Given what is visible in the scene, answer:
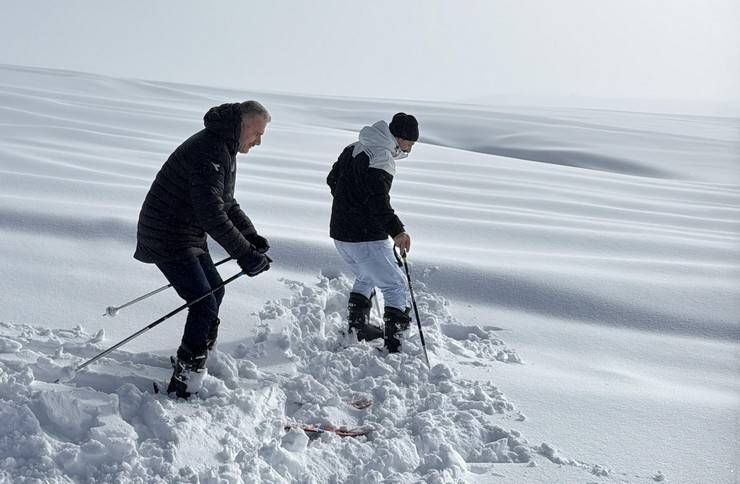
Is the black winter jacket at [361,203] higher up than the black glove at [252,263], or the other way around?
the black winter jacket at [361,203]

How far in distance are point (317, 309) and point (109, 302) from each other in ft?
4.92

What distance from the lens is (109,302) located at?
461cm

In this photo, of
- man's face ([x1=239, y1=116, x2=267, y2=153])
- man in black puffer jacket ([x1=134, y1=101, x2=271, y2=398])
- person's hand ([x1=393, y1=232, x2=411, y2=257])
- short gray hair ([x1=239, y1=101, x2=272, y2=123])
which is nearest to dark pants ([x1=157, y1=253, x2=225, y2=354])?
man in black puffer jacket ([x1=134, y1=101, x2=271, y2=398])

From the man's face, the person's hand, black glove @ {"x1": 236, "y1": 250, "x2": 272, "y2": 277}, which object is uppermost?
the man's face

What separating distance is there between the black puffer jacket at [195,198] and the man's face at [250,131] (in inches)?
1.3

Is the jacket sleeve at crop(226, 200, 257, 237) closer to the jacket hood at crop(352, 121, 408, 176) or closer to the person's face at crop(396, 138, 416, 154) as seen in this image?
the jacket hood at crop(352, 121, 408, 176)

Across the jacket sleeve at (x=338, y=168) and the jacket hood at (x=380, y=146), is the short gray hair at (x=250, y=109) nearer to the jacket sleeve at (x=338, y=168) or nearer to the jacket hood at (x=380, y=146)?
the jacket hood at (x=380, y=146)

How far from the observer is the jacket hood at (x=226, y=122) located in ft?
10.2

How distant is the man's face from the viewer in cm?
317

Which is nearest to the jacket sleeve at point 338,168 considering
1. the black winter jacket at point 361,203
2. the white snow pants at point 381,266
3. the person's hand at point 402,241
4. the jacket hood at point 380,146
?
the black winter jacket at point 361,203

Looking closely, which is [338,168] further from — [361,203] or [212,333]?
[212,333]

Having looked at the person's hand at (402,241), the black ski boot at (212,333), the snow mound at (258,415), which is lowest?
the snow mound at (258,415)

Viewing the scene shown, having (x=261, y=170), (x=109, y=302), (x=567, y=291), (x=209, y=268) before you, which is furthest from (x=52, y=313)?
(x=261, y=170)

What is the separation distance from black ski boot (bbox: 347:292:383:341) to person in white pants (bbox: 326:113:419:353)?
0.68 ft
